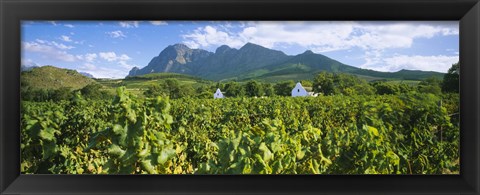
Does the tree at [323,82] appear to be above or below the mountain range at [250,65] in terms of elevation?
below

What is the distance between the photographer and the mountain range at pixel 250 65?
2.69 metres

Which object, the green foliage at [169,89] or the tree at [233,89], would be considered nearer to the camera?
the green foliage at [169,89]

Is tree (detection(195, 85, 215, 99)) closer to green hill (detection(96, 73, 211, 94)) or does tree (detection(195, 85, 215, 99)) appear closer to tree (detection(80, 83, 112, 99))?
green hill (detection(96, 73, 211, 94))

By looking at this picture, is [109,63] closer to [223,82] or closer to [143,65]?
[143,65]

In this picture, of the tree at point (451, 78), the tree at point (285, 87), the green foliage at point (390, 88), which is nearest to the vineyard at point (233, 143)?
the tree at point (451, 78)

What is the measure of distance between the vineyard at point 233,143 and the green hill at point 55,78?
129 millimetres

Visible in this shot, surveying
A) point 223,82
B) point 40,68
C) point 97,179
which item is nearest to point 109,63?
point 40,68

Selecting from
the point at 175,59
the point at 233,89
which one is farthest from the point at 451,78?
the point at 175,59

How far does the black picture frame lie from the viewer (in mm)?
1387

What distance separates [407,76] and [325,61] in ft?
1.92

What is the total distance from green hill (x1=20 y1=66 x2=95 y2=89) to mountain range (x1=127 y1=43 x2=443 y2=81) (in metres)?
0.37

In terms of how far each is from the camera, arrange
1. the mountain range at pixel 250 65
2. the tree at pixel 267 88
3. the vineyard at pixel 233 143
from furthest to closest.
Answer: the tree at pixel 267 88 < the mountain range at pixel 250 65 < the vineyard at pixel 233 143
